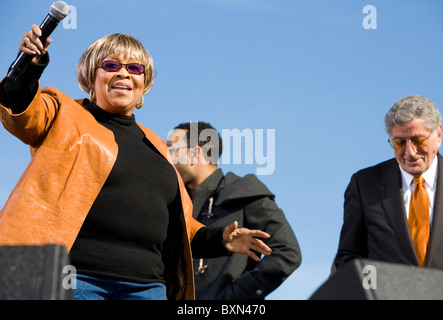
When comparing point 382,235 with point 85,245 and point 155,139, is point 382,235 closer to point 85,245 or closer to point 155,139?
point 155,139

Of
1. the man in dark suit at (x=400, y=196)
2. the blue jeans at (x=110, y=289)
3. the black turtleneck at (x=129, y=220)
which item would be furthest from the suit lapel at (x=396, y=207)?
the blue jeans at (x=110, y=289)

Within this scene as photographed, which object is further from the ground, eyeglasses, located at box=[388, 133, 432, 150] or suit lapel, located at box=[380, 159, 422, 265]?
eyeglasses, located at box=[388, 133, 432, 150]

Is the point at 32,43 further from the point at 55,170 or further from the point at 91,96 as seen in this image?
the point at 91,96

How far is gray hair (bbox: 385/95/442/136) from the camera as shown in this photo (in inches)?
148

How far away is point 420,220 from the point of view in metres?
3.55

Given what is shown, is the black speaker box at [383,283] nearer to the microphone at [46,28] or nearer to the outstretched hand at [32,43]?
the microphone at [46,28]

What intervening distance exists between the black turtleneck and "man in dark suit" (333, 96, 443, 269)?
1.20 m

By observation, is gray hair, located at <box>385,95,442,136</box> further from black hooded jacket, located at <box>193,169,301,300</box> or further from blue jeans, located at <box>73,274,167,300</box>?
blue jeans, located at <box>73,274,167,300</box>

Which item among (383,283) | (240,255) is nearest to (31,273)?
(383,283)

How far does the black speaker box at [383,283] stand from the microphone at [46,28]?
1450 millimetres

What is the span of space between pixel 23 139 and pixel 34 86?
0.78ft

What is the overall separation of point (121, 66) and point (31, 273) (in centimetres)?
187

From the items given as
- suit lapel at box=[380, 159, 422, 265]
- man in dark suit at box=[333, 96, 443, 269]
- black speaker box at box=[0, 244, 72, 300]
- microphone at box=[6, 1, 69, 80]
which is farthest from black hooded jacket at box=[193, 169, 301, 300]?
black speaker box at box=[0, 244, 72, 300]
